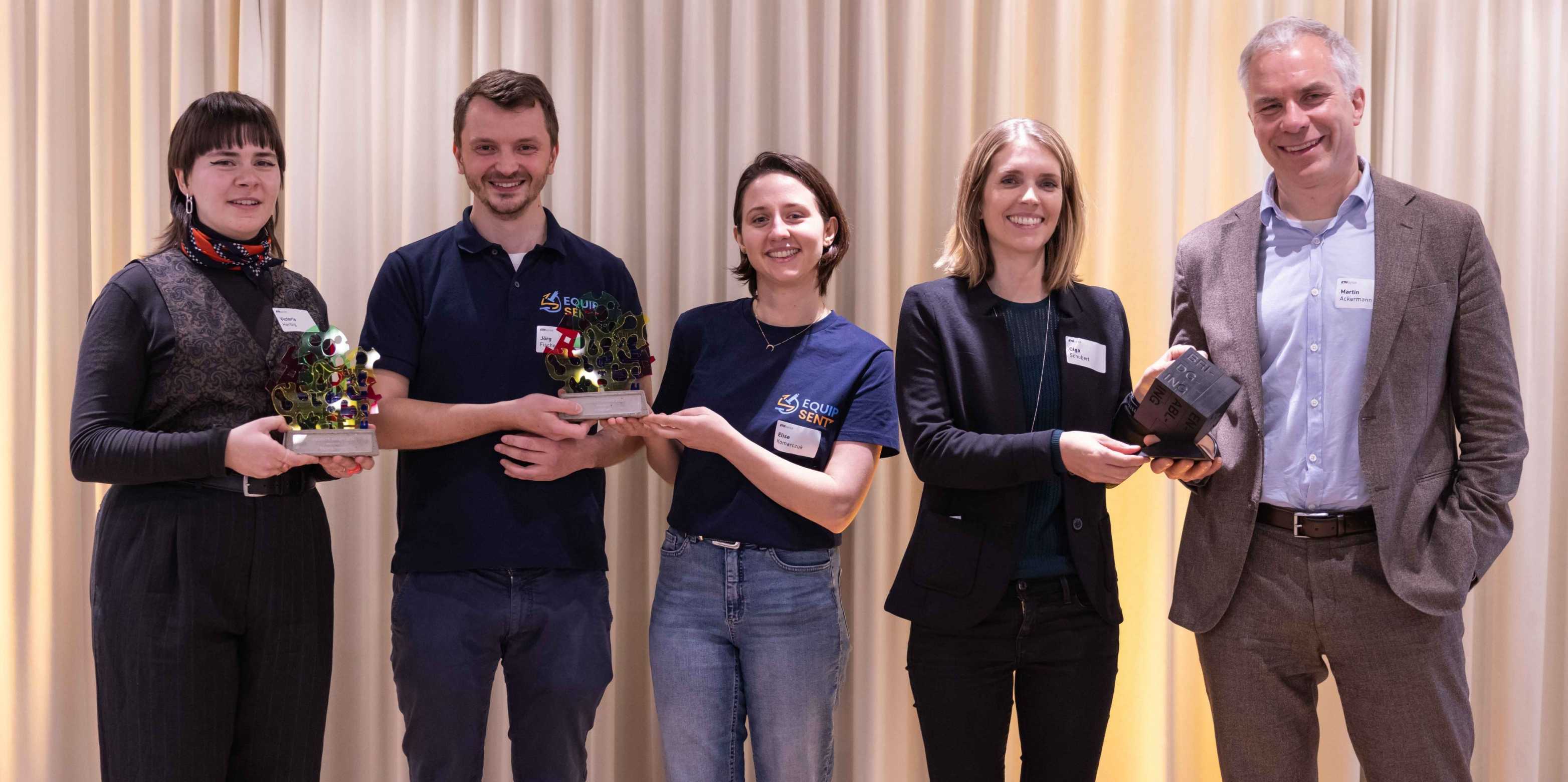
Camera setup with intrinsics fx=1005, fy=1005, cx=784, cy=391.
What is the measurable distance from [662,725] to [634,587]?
0.92m

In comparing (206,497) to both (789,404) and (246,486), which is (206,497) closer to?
(246,486)

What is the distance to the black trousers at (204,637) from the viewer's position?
2217mm

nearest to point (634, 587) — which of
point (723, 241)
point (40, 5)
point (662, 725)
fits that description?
point (662, 725)

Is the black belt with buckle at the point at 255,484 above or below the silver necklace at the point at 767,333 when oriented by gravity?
below

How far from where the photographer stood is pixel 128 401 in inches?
89.0

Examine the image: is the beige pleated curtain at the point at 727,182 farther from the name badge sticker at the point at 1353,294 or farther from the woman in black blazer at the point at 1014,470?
the name badge sticker at the point at 1353,294

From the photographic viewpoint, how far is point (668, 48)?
3395 millimetres

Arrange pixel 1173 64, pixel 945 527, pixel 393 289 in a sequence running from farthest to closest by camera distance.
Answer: pixel 1173 64, pixel 393 289, pixel 945 527

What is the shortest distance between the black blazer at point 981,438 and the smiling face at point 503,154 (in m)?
1.02

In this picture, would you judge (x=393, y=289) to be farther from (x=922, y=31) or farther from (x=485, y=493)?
(x=922, y=31)

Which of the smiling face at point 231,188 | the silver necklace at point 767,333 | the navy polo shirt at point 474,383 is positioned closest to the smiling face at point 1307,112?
the silver necklace at point 767,333

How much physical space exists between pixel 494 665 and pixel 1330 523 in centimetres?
197

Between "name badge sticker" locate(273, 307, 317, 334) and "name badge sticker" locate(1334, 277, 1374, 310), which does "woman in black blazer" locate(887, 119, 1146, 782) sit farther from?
"name badge sticker" locate(273, 307, 317, 334)

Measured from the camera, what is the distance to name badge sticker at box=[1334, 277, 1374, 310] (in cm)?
221
